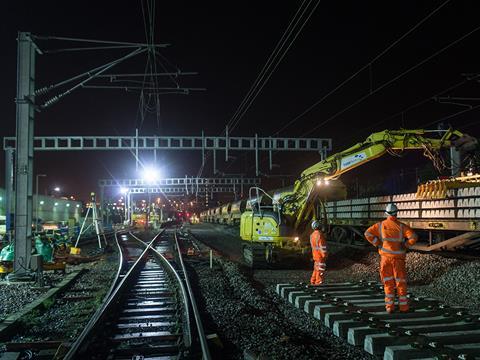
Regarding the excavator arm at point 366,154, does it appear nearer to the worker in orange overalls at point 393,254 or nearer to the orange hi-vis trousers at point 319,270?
the orange hi-vis trousers at point 319,270

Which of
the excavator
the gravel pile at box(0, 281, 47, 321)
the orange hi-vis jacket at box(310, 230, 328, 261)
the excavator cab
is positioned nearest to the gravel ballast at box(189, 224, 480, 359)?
the excavator cab

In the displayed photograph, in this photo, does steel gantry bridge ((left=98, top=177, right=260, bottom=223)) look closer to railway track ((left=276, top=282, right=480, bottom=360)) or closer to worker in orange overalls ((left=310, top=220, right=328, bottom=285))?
worker in orange overalls ((left=310, top=220, right=328, bottom=285))

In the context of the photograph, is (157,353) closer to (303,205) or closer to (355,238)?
(303,205)

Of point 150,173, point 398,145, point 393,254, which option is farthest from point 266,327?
point 150,173

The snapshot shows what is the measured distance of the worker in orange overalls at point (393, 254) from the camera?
26.4 feet

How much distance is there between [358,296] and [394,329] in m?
2.69

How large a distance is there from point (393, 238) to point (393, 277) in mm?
686

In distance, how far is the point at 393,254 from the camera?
8039 millimetres

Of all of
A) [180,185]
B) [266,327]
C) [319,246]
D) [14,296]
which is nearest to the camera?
[266,327]

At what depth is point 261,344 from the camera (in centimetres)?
687

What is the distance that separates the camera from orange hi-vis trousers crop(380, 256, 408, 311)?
8039 millimetres

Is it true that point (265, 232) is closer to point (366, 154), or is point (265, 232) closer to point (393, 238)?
point (366, 154)

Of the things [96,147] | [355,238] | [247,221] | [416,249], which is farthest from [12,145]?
[416,249]

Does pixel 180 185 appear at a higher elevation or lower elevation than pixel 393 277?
higher
